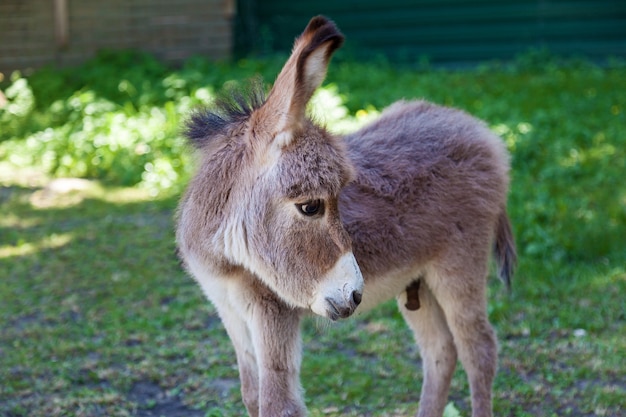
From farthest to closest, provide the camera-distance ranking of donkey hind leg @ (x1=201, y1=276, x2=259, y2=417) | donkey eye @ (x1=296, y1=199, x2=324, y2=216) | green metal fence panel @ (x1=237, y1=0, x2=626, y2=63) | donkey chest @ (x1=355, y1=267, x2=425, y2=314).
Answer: green metal fence panel @ (x1=237, y1=0, x2=626, y2=63) → donkey chest @ (x1=355, y1=267, x2=425, y2=314) → donkey hind leg @ (x1=201, y1=276, x2=259, y2=417) → donkey eye @ (x1=296, y1=199, x2=324, y2=216)

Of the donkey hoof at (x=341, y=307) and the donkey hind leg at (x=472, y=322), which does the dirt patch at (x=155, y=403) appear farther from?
the donkey hoof at (x=341, y=307)

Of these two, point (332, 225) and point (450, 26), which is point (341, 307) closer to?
point (332, 225)

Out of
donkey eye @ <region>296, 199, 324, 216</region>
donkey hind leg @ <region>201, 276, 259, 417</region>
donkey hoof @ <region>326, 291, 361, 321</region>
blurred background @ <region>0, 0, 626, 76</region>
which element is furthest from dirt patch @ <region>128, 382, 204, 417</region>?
blurred background @ <region>0, 0, 626, 76</region>

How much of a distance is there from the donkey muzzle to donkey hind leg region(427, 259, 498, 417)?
1041mm

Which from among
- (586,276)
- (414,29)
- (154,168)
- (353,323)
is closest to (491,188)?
(353,323)

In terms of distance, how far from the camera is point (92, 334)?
5.70 metres

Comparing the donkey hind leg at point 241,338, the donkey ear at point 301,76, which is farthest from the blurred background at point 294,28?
the donkey ear at point 301,76

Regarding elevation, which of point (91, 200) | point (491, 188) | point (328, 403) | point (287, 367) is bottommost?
point (91, 200)

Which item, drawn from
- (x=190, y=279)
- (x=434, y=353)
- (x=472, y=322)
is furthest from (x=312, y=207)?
(x=190, y=279)

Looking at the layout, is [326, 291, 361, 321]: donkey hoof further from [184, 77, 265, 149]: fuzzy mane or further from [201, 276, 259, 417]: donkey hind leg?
[184, 77, 265, 149]: fuzzy mane

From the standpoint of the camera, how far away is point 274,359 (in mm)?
3516

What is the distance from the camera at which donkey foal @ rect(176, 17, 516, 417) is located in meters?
3.24

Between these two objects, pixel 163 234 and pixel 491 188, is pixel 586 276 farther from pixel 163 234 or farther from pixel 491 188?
pixel 163 234

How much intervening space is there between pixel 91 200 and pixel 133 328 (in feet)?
11.1
